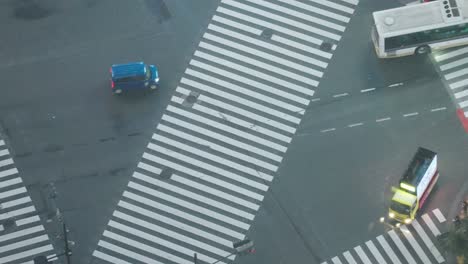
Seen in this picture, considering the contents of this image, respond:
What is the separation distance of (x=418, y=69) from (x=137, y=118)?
18121 mm

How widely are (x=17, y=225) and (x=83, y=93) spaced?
9623 mm

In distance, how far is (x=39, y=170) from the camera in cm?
4656

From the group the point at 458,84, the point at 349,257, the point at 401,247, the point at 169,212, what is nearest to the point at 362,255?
the point at 349,257

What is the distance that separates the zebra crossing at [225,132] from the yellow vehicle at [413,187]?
751cm

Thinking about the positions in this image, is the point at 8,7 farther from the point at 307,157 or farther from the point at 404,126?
the point at 404,126

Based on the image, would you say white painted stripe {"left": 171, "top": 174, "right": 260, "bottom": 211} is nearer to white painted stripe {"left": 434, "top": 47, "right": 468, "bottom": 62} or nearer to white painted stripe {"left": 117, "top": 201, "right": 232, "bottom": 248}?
white painted stripe {"left": 117, "top": 201, "right": 232, "bottom": 248}

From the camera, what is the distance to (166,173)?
151 feet

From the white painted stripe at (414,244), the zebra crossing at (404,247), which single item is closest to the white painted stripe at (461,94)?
the zebra crossing at (404,247)

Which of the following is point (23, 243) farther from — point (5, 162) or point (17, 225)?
point (5, 162)

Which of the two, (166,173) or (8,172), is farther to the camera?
(8,172)

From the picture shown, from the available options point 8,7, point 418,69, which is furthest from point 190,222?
point 8,7

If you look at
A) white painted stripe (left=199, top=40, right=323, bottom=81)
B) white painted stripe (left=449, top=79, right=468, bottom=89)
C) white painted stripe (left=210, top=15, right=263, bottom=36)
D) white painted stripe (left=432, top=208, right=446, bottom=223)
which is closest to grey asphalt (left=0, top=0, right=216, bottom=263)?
white painted stripe (left=210, top=15, right=263, bottom=36)

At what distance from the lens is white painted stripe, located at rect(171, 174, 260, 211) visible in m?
44.7

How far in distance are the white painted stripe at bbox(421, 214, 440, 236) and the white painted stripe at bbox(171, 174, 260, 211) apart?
949 centimetres
